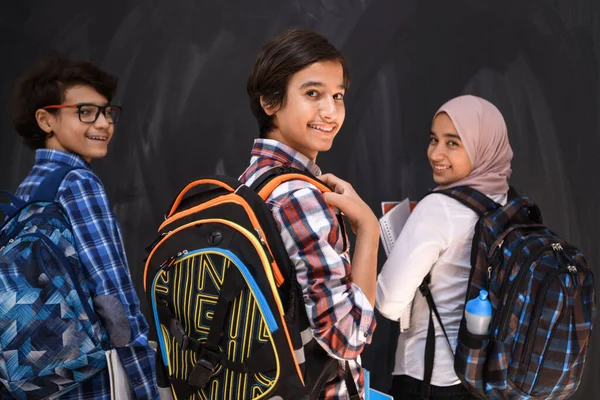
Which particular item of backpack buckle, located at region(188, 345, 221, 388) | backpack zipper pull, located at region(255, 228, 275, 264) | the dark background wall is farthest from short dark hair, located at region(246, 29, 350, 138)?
the dark background wall

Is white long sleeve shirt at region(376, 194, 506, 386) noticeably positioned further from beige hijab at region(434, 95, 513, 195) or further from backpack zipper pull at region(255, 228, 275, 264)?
backpack zipper pull at region(255, 228, 275, 264)

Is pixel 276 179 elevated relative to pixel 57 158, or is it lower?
elevated

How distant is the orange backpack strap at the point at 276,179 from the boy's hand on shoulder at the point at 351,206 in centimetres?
3

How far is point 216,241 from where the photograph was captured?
1.16m

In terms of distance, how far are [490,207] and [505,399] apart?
1.94 ft

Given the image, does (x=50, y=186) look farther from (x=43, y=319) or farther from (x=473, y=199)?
(x=473, y=199)

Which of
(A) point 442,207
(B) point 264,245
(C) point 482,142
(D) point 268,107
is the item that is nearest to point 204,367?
(B) point 264,245

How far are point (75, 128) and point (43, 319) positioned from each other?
63 centimetres

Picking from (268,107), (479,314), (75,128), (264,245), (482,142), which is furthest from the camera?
(482,142)

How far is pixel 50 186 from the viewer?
171 centimetres

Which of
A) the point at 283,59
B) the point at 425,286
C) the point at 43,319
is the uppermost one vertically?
the point at 283,59

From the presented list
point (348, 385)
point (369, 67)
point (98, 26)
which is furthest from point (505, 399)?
point (98, 26)

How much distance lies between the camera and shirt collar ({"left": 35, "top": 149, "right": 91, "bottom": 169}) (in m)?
1.85

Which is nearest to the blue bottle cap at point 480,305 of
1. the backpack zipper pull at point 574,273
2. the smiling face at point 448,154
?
the backpack zipper pull at point 574,273
